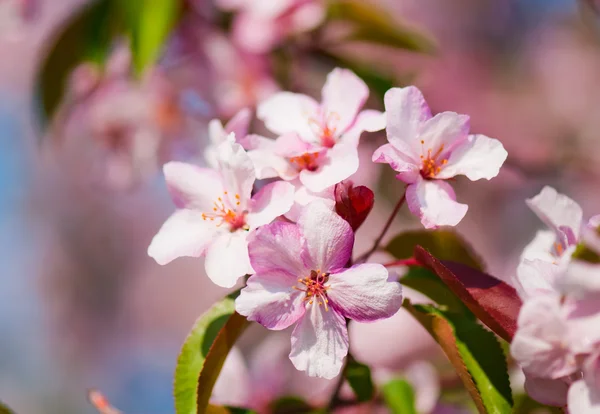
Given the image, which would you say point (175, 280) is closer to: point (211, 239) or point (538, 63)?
point (538, 63)

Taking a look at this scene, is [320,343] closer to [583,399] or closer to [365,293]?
[365,293]

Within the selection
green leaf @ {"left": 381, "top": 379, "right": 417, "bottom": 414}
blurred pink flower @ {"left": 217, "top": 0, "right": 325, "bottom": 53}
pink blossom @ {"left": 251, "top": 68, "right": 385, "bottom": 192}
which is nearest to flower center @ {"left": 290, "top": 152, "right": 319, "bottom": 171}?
pink blossom @ {"left": 251, "top": 68, "right": 385, "bottom": 192}

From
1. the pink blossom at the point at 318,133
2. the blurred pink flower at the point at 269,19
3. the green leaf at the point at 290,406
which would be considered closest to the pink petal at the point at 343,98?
the pink blossom at the point at 318,133

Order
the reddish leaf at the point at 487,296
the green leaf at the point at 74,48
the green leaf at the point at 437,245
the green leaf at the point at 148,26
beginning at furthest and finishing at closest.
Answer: the green leaf at the point at 74,48
the green leaf at the point at 148,26
the green leaf at the point at 437,245
the reddish leaf at the point at 487,296

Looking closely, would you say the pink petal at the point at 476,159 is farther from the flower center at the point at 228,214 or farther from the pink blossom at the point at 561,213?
the flower center at the point at 228,214

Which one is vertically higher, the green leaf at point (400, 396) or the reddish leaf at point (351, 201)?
the reddish leaf at point (351, 201)

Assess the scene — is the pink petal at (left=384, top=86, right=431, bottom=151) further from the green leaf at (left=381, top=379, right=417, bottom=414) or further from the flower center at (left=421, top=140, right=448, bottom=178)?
the green leaf at (left=381, top=379, right=417, bottom=414)

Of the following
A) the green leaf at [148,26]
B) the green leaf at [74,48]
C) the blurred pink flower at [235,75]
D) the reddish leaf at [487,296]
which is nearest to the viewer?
the reddish leaf at [487,296]
